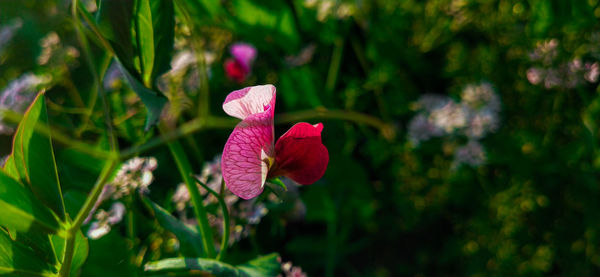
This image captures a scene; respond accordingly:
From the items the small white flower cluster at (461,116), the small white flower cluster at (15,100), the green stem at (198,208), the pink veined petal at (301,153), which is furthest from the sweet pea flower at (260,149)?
the small white flower cluster at (461,116)

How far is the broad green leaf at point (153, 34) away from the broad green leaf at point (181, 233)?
10cm

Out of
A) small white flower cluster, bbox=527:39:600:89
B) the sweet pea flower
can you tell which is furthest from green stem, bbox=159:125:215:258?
small white flower cluster, bbox=527:39:600:89

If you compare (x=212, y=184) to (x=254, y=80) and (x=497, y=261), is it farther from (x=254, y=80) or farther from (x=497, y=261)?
(x=497, y=261)

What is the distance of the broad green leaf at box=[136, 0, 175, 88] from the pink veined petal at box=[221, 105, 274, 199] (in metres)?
0.11

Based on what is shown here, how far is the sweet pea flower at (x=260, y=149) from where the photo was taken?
29 centimetres

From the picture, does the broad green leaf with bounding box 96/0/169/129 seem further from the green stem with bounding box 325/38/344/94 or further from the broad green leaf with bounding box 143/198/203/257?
the green stem with bounding box 325/38/344/94

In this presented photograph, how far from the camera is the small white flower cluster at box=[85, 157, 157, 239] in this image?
437 mm

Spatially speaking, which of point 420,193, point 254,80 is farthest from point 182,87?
point 420,193

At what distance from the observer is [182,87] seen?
0.77 m

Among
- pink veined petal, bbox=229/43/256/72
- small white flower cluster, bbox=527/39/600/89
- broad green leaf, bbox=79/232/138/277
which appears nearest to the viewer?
broad green leaf, bbox=79/232/138/277

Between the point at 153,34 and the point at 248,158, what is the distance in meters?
0.13

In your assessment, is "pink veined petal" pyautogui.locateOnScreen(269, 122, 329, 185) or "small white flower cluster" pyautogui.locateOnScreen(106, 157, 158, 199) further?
"small white flower cluster" pyautogui.locateOnScreen(106, 157, 158, 199)

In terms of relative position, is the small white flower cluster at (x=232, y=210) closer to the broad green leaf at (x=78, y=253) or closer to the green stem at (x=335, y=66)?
the broad green leaf at (x=78, y=253)

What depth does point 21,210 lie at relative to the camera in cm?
29
